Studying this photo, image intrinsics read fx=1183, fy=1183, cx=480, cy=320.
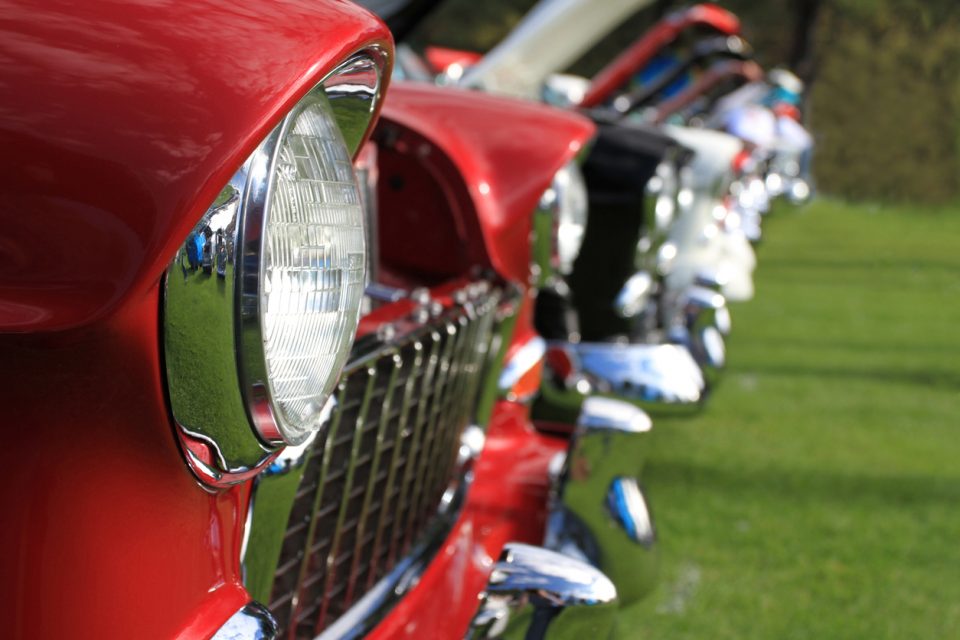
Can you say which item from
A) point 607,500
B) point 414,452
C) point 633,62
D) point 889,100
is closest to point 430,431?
point 414,452

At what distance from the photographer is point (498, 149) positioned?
1857 millimetres

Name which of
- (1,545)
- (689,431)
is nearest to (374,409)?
(1,545)

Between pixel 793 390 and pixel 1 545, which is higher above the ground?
pixel 1 545

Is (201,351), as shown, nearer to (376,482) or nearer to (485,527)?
(376,482)

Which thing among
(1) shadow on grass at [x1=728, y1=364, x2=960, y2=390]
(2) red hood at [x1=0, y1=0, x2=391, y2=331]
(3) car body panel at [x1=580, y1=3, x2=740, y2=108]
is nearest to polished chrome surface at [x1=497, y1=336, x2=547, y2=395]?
(2) red hood at [x1=0, y1=0, x2=391, y2=331]

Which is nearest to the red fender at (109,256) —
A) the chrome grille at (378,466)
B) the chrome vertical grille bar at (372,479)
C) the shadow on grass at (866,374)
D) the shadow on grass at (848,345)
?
the chrome grille at (378,466)

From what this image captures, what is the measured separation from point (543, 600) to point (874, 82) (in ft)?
53.4

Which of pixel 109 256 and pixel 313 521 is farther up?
pixel 109 256

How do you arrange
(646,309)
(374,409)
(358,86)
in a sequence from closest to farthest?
(358,86) → (374,409) → (646,309)

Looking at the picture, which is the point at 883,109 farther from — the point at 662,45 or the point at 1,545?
the point at 1,545

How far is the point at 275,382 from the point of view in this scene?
0.88 metres

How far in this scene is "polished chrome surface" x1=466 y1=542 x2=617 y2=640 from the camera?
138 centimetres

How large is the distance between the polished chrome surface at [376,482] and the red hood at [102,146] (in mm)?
360

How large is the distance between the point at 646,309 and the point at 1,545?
2.60 metres
